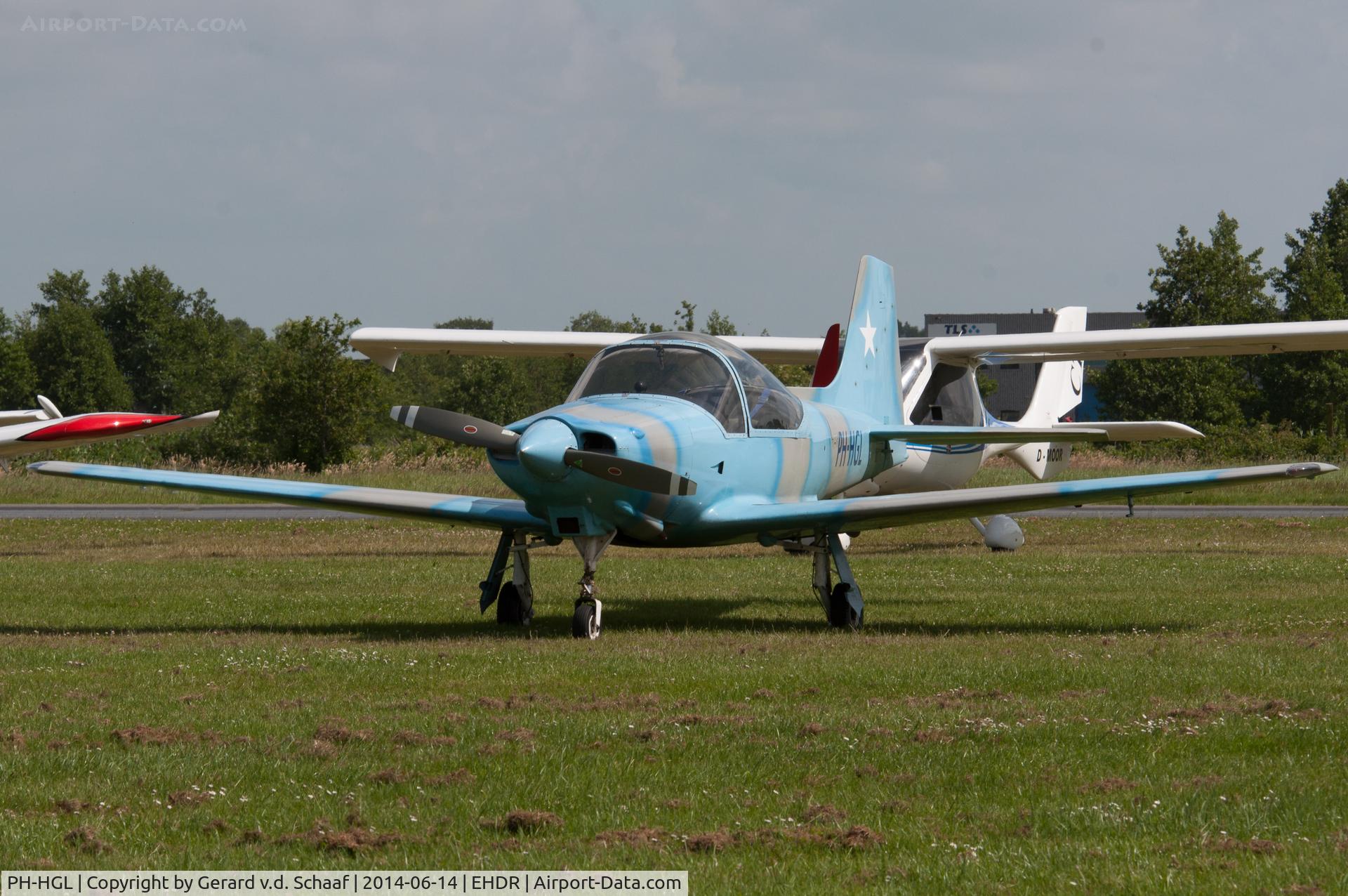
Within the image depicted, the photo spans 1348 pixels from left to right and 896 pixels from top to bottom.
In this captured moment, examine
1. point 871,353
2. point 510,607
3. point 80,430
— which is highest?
point 871,353

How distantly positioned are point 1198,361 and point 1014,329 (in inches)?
2465

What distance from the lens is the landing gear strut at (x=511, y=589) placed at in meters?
12.2

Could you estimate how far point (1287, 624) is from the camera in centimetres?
1134

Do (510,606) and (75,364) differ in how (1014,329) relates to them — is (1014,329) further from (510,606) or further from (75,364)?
(510,606)

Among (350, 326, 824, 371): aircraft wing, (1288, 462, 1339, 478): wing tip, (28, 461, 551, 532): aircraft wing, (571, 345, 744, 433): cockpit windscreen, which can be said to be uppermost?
(350, 326, 824, 371): aircraft wing

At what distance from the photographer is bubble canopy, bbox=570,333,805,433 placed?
37.7 ft

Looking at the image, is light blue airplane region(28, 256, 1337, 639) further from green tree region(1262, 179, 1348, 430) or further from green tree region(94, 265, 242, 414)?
green tree region(94, 265, 242, 414)

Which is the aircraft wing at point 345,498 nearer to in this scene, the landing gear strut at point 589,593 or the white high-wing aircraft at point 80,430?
the landing gear strut at point 589,593

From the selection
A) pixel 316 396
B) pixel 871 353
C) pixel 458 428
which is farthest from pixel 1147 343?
pixel 316 396

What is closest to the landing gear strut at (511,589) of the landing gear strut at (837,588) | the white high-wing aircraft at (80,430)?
the landing gear strut at (837,588)

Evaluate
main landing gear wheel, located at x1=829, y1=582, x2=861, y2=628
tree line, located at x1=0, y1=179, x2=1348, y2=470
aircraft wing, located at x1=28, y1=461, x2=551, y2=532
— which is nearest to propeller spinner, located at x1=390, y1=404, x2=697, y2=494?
aircraft wing, located at x1=28, y1=461, x2=551, y2=532

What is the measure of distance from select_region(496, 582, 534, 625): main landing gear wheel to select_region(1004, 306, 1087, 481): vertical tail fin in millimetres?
13549

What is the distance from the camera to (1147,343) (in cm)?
2147

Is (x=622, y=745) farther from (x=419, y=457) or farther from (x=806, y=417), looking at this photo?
(x=419, y=457)
